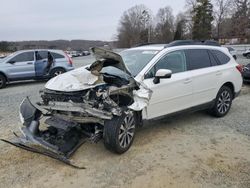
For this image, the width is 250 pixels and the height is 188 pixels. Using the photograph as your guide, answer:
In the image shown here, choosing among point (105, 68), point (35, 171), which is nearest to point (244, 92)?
point (105, 68)

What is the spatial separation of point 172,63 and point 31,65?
8.73 metres

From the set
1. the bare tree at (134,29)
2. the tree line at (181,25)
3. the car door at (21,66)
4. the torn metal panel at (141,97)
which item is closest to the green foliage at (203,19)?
the tree line at (181,25)

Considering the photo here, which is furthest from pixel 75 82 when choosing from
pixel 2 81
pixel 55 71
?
pixel 55 71

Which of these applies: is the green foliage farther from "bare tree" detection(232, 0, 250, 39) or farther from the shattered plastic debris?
the shattered plastic debris

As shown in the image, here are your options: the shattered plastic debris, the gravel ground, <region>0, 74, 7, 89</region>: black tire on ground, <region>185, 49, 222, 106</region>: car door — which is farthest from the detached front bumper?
<region>0, 74, 7, 89</region>: black tire on ground

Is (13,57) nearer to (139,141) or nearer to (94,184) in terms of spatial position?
(139,141)

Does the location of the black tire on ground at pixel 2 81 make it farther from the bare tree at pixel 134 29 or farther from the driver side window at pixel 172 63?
the bare tree at pixel 134 29

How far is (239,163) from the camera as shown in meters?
4.29

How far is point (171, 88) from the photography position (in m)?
5.29

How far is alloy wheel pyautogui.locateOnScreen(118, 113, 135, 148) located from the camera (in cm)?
447

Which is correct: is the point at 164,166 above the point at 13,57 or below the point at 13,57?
below

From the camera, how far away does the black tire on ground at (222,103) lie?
644 cm

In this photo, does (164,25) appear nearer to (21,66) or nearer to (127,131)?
(21,66)

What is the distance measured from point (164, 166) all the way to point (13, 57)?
33.9 feet
